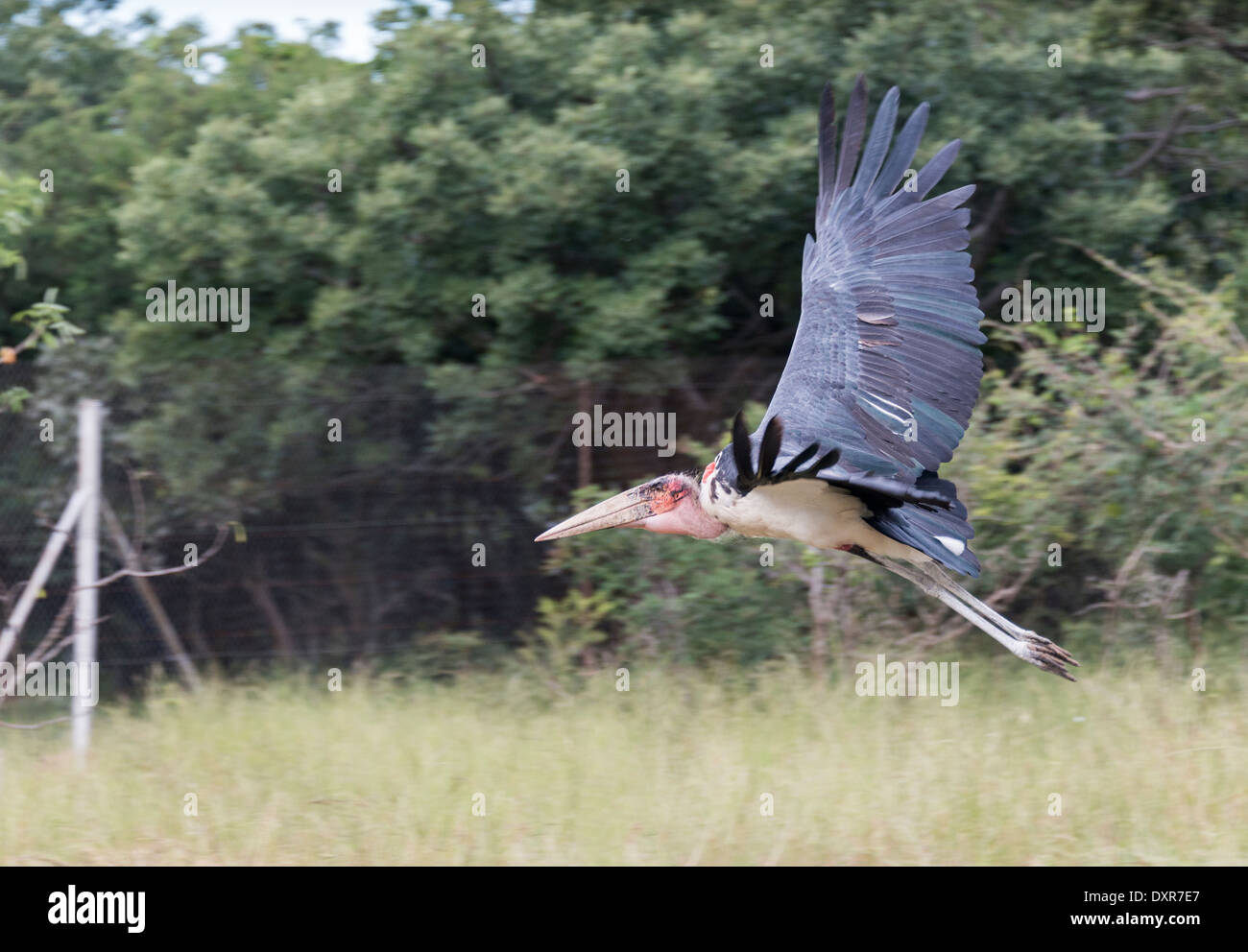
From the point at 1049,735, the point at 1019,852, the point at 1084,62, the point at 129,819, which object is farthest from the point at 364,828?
the point at 1084,62

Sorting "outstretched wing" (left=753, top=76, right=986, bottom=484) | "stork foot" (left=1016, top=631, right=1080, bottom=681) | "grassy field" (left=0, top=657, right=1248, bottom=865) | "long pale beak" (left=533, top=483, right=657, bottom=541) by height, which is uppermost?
"outstretched wing" (left=753, top=76, right=986, bottom=484)

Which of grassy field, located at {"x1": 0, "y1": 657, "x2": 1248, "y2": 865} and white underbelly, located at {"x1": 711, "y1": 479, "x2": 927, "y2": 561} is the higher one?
white underbelly, located at {"x1": 711, "y1": 479, "x2": 927, "y2": 561}

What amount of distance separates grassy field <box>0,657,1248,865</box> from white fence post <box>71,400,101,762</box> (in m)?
0.14

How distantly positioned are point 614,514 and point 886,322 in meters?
1.24

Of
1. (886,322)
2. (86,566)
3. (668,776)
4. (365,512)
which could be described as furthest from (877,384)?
(86,566)

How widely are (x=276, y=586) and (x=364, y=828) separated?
8.64 ft

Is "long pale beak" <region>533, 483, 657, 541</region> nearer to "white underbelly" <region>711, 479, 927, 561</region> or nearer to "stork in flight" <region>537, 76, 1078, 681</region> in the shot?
"stork in flight" <region>537, 76, 1078, 681</region>

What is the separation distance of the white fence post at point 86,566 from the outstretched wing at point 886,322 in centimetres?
335

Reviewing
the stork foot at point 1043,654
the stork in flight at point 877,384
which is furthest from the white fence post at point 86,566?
the stork foot at point 1043,654

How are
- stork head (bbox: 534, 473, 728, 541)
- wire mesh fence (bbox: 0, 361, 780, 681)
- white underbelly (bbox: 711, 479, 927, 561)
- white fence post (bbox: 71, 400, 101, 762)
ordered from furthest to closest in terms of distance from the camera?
wire mesh fence (bbox: 0, 361, 780, 681) < white fence post (bbox: 71, 400, 101, 762) < stork head (bbox: 534, 473, 728, 541) < white underbelly (bbox: 711, 479, 927, 561)

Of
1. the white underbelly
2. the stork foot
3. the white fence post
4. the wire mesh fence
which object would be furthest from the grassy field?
the white underbelly

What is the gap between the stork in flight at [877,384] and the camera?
15.3 feet

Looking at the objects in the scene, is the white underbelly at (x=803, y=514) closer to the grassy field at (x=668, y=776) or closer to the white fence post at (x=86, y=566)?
the grassy field at (x=668, y=776)

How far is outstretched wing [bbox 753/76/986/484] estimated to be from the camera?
473cm
